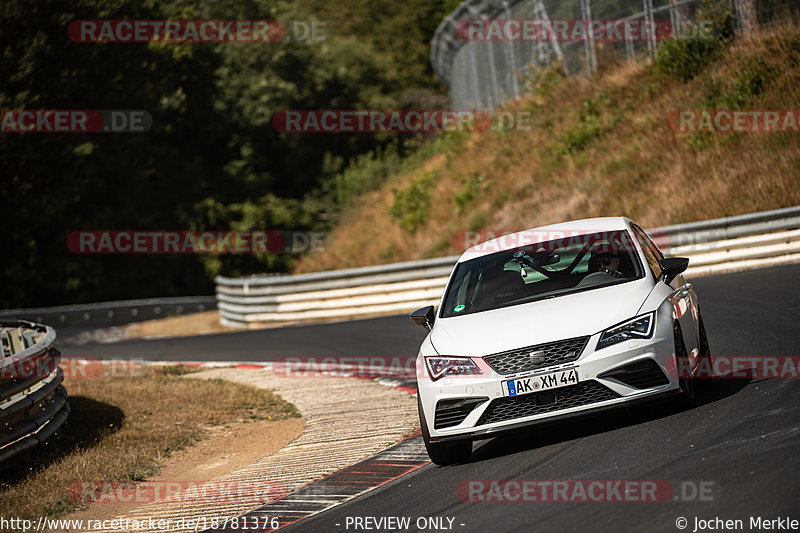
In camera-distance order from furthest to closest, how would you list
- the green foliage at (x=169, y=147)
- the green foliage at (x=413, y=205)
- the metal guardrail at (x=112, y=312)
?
the green foliage at (x=169, y=147) < the metal guardrail at (x=112, y=312) < the green foliage at (x=413, y=205)

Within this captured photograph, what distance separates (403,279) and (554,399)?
46.0 ft

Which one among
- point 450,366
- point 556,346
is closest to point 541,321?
point 556,346

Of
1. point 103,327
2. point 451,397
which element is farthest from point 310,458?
point 103,327

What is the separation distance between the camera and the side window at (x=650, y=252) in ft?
24.9

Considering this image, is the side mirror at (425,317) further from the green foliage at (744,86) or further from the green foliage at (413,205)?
the green foliage at (413,205)

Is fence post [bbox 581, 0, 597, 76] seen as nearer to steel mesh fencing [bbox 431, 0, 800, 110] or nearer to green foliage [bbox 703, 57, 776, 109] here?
steel mesh fencing [bbox 431, 0, 800, 110]

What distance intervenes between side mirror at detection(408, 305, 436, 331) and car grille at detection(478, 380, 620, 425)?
149cm

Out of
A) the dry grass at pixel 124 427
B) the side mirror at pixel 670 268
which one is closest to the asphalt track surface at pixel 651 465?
the side mirror at pixel 670 268

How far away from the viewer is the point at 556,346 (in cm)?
641

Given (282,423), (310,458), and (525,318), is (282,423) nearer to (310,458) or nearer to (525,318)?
(310,458)

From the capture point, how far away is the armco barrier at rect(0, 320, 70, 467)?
8102 mm

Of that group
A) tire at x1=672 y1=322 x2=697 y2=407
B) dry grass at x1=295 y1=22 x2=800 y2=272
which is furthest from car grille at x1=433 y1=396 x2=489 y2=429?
dry grass at x1=295 y1=22 x2=800 y2=272

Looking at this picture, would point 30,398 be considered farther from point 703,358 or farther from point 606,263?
point 703,358

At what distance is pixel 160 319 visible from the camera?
29484 mm
